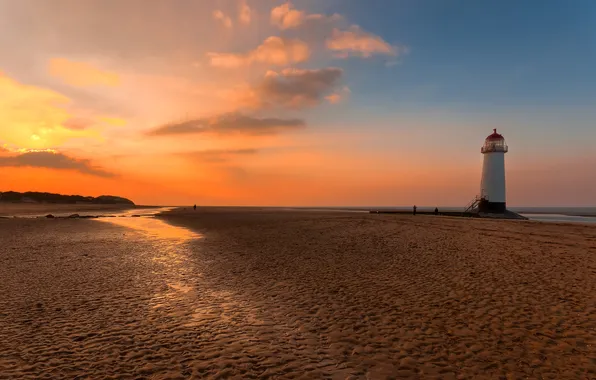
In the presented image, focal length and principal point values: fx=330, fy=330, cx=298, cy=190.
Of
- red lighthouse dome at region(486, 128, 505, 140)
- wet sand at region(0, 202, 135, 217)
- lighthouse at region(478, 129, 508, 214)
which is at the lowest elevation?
wet sand at region(0, 202, 135, 217)

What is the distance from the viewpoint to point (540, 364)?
651 cm

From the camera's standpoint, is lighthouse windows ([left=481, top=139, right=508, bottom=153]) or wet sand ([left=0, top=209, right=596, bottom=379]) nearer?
wet sand ([left=0, top=209, right=596, bottom=379])

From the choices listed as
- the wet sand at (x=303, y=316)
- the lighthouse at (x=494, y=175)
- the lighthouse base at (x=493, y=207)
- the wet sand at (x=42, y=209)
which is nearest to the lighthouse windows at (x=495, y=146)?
the lighthouse at (x=494, y=175)

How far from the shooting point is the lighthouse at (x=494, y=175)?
5391cm

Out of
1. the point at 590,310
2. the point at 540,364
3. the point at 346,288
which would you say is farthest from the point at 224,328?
the point at 590,310

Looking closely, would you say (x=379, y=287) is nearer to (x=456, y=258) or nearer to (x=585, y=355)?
(x=585, y=355)

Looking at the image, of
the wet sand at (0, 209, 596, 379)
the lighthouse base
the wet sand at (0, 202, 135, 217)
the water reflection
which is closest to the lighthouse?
the lighthouse base

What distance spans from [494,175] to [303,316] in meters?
55.5

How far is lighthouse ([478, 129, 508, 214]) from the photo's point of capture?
53.9m

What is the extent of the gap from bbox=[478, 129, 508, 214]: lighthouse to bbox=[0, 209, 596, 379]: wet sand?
127ft

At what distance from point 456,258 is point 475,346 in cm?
1109

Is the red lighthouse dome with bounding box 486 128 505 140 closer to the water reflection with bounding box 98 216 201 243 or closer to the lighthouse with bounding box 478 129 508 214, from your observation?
the lighthouse with bounding box 478 129 508 214

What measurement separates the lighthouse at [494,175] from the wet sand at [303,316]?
3883cm

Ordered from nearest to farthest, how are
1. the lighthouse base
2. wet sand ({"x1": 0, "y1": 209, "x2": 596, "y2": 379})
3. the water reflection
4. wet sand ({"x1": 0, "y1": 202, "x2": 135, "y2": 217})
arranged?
1. wet sand ({"x1": 0, "y1": 209, "x2": 596, "y2": 379})
2. the water reflection
3. the lighthouse base
4. wet sand ({"x1": 0, "y1": 202, "x2": 135, "y2": 217})
